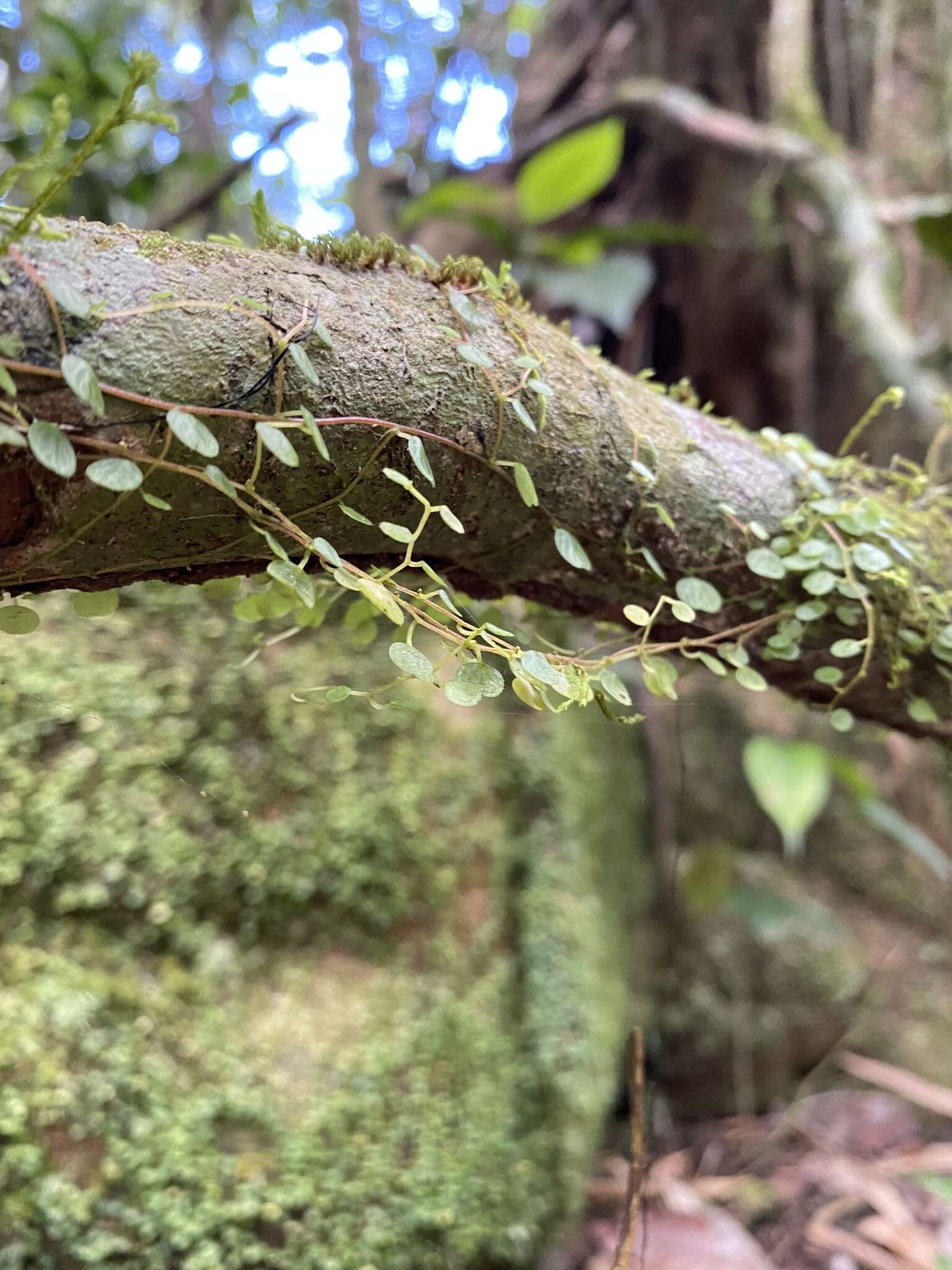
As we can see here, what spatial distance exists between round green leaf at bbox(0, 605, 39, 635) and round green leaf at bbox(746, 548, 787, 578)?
1.93 feet

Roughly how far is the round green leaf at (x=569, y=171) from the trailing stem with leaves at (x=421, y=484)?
1.84 m

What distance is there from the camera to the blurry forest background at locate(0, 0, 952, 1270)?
3.83 ft

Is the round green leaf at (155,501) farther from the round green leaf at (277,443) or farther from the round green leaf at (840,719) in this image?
the round green leaf at (840,719)

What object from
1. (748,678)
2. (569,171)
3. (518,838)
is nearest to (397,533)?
(748,678)

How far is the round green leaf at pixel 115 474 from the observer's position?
43cm

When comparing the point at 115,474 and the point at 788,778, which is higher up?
the point at 115,474

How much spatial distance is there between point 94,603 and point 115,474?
18cm

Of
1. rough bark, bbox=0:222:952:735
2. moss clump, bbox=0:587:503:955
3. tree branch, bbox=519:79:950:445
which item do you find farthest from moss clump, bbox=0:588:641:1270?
tree branch, bbox=519:79:950:445

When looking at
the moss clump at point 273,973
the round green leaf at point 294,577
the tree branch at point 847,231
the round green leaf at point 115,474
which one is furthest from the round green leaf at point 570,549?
the tree branch at point 847,231

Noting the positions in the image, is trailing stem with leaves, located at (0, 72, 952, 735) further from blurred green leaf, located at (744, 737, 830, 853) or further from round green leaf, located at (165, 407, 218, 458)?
blurred green leaf, located at (744, 737, 830, 853)

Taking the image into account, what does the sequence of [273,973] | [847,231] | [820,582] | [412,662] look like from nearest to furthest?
[412,662], [820,582], [273,973], [847,231]

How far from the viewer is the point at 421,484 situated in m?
0.60

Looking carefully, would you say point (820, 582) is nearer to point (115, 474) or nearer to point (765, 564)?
point (765, 564)

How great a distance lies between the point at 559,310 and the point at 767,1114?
252 cm
